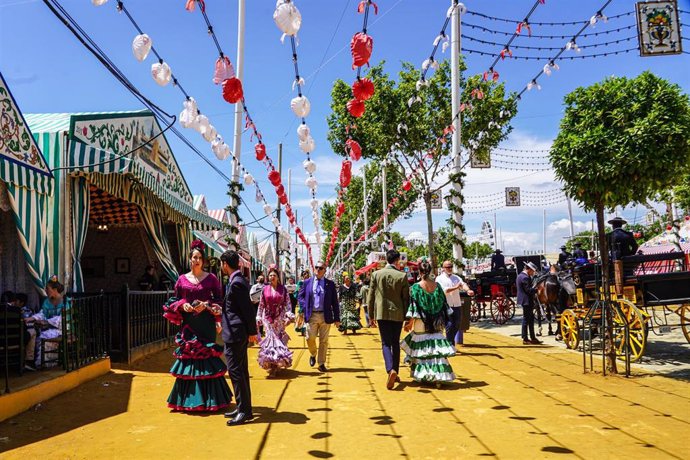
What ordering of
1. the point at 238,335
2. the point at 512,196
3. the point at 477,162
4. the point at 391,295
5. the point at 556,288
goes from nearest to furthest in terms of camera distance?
the point at 238,335
the point at 391,295
the point at 556,288
the point at 477,162
the point at 512,196

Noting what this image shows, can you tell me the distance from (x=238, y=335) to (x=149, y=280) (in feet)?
33.4

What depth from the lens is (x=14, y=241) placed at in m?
9.67

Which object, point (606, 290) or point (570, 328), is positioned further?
point (570, 328)

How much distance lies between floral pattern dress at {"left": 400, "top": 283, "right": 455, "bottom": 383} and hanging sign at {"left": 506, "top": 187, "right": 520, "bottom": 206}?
2276 centimetres

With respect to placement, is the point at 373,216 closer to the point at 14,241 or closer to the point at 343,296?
the point at 343,296

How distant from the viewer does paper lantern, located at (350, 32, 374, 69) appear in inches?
286

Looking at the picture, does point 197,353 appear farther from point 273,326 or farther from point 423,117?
point 423,117

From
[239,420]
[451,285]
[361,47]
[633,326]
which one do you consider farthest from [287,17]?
[633,326]

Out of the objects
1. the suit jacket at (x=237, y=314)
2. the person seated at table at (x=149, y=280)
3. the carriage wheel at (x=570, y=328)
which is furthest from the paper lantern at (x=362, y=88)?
the person seated at table at (x=149, y=280)

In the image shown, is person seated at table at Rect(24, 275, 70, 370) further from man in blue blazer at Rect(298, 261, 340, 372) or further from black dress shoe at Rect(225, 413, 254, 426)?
man in blue blazer at Rect(298, 261, 340, 372)

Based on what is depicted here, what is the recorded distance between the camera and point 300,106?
8.77m

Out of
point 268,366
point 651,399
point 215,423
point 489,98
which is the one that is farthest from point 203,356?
point 489,98

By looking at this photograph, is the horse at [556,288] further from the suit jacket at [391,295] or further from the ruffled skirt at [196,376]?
the ruffled skirt at [196,376]

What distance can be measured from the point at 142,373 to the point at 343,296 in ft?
32.6
